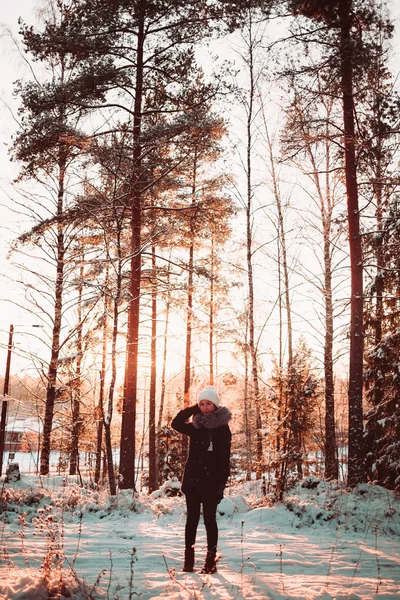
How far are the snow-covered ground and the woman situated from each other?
0.99 ft

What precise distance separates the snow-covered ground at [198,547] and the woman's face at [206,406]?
1353 millimetres

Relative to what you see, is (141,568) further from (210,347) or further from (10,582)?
(210,347)

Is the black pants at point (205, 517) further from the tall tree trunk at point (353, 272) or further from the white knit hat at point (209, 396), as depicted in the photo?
the tall tree trunk at point (353, 272)

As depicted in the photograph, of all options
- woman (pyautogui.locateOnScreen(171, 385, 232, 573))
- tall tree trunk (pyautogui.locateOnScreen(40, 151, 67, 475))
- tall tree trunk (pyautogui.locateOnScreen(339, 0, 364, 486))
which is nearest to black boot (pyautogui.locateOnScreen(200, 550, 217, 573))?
woman (pyautogui.locateOnScreen(171, 385, 232, 573))

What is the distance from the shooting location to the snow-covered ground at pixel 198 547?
320 centimetres

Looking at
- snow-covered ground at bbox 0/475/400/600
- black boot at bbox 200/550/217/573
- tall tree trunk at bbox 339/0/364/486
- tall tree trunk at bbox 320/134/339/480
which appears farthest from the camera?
tall tree trunk at bbox 320/134/339/480

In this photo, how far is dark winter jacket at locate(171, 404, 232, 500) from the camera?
12.7 feet

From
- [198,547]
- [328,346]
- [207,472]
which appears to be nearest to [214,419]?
[207,472]

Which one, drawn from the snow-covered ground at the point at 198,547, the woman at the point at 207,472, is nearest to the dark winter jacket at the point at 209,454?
the woman at the point at 207,472

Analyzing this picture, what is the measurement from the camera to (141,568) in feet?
13.2

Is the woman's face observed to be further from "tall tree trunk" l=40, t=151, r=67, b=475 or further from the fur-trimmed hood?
"tall tree trunk" l=40, t=151, r=67, b=475

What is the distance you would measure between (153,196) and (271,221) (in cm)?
585

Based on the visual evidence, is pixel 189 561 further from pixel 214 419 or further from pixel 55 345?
pixel 55 345

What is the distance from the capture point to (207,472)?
12.7 feet
